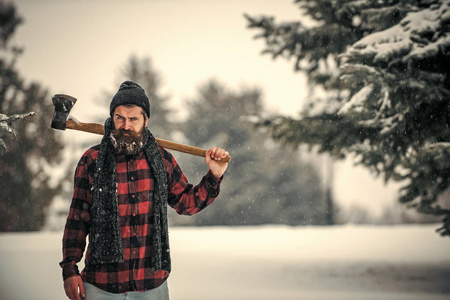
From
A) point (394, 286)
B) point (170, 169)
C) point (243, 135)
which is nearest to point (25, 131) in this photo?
point (243, 135)

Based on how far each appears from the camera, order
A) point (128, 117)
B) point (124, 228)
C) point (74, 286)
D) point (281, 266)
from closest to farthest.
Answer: point (74, 286), point (124, 228), point (128, 117), point (281, 266)

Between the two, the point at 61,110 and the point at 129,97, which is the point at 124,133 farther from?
the point at 61,110

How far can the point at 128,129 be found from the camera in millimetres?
2459

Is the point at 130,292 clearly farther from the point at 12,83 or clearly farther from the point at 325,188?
the point at 325,188

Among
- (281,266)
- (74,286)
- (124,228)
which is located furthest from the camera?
(281,266)

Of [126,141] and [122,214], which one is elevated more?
[126,141]

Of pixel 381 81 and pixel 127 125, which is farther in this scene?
pixel 381 81

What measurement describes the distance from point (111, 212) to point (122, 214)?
0.21ft

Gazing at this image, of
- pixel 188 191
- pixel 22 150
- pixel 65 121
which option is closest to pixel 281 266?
pixel 188 191

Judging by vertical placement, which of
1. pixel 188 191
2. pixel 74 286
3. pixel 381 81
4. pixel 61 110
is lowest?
pixel 74 286

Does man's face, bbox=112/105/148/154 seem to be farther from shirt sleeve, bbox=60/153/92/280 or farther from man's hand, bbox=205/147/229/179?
man's hand, bbox=205/147/229/179

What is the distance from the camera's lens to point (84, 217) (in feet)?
7.79

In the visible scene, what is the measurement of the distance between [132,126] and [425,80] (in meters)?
4.90

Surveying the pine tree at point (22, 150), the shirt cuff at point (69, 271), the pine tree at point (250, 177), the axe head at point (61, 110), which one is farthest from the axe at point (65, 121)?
the pine tree at point (250, 177)
